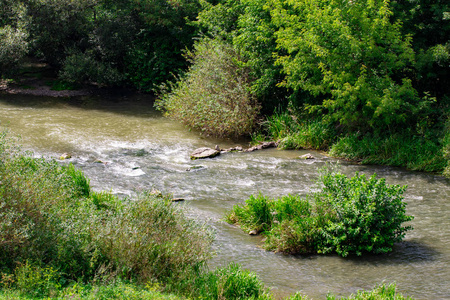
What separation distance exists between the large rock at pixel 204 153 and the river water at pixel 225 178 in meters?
0.27

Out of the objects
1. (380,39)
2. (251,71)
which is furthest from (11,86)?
(380,39)

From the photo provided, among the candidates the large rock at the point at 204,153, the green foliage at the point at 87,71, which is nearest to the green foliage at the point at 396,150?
the large rock at the point at 204,153

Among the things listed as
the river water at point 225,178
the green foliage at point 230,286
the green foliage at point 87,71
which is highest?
the green foliage at point 87,71

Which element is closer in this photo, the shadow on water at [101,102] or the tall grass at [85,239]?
the tall grass at [85,239]

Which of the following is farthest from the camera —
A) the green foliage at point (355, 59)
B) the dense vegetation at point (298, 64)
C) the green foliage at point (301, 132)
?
the green foliage at point (301, 132)

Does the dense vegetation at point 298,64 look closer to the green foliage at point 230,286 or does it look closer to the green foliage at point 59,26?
the green foliage at point 59,26

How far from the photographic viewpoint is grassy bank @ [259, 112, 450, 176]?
41.5 ft

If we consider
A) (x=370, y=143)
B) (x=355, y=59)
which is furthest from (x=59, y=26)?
(x=370, y=143)

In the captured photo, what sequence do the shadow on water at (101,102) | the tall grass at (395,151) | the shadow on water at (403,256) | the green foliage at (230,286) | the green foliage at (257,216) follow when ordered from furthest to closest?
the shadow on water at (101,102) < the tall grass at (395,151) < the green foliage at (257,216) < the shadow on water at (403,256) < the green foliage at (230,286)

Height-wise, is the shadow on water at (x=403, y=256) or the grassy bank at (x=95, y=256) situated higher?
the grassy bank at (x=95, y=256)

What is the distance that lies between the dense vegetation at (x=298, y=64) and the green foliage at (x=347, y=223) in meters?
5.22

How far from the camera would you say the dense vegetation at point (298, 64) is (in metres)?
13.2

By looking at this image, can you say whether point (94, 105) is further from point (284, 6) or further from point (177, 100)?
point (284, 6)

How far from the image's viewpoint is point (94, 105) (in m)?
20.7
